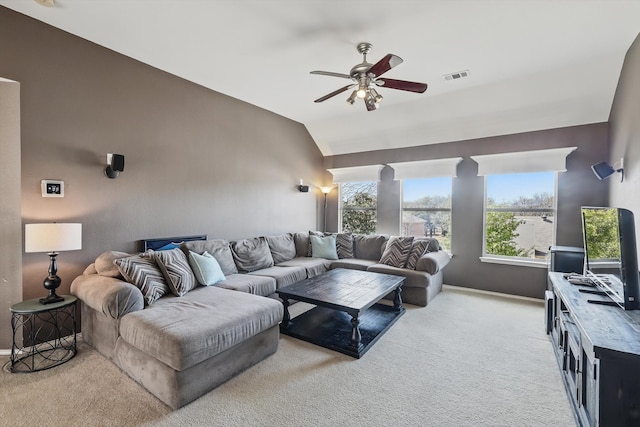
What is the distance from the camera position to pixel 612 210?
6.93ft

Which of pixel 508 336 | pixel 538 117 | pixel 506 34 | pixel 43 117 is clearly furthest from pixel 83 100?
pixel 538 117

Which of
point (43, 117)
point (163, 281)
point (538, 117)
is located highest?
point (538, 117)

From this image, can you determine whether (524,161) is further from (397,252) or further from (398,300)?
(398,300)

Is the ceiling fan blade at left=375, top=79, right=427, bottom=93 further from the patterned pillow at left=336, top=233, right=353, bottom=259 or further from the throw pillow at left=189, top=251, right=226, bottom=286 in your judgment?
the patterned pillow at left=336, top=233, right=353, bottom=259

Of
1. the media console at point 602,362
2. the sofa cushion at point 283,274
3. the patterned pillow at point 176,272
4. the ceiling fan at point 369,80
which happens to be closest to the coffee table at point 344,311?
the sofa cushion at point 283,274

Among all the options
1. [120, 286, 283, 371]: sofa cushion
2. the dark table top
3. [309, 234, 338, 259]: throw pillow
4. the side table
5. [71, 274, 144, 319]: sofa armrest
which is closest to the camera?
[120, 286, 283, 371]: sofa cushion

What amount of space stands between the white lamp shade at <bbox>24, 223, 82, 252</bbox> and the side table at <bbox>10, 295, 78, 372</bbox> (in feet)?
1.59

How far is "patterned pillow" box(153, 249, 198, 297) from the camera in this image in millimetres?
2906

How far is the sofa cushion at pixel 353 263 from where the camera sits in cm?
466

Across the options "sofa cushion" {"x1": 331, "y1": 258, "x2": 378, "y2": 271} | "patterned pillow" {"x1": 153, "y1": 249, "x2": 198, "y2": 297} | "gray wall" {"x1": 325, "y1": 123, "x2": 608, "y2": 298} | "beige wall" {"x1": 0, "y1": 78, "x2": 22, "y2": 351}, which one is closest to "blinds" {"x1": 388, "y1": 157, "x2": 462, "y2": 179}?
"gray wall" {"x1": 325, "y1": 123, "x2": 608, "y2": 298}

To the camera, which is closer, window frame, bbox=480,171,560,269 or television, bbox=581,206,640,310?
television, bbox=581,206,640,310

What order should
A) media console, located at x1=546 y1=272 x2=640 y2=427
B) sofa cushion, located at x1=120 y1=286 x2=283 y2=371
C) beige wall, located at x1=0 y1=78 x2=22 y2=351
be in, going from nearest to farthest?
media console, located at x1=546 y1=272 x2=640 y2=427 < sofa cushion, located at x1=120 y1=286 x2=283 y2=371 < beige wall, located at x1=0 y1=78 x2=22 y2=351

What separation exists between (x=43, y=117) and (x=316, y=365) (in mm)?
3464

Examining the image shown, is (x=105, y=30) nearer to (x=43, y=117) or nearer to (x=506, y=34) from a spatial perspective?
(x=43, y=117)
